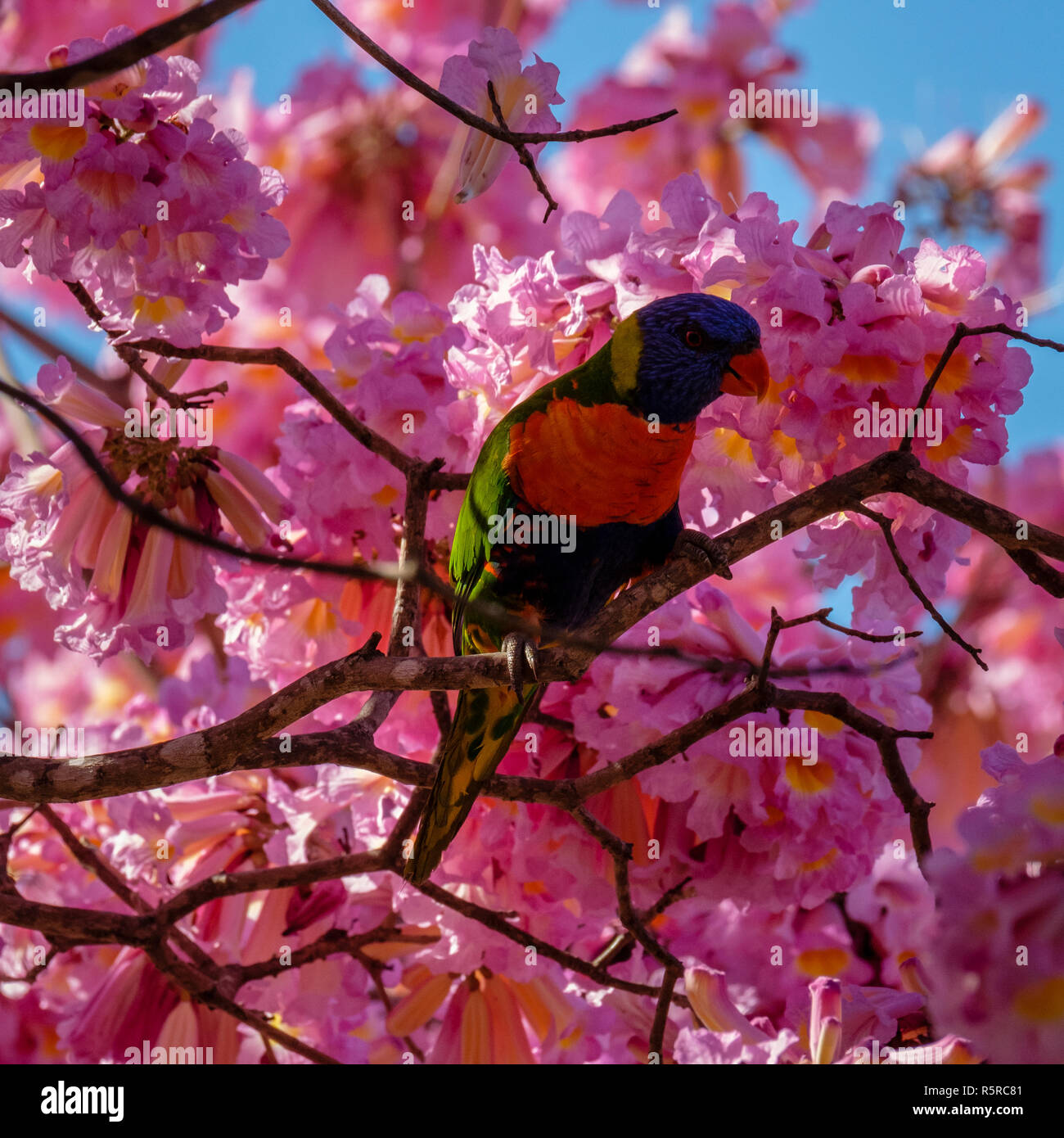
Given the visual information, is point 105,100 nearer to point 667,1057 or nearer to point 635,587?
point 635,587

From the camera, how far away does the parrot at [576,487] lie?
5.01ft

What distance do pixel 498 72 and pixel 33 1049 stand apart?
2.10 m

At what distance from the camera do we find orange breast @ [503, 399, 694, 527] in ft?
5.17

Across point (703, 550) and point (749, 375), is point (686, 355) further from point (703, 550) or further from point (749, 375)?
point (703, 550)

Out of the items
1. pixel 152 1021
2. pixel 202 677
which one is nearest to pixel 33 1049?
pixel 152 1021

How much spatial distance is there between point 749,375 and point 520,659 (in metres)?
0.52

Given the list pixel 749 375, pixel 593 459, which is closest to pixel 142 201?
pixel 593 459

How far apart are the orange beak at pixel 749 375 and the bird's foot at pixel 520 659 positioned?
0.47 m

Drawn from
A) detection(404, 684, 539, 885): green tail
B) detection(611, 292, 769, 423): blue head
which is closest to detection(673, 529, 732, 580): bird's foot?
detection(611, 292, 769, 423): blue head

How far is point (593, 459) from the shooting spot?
159 cm

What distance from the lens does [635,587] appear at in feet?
4.54

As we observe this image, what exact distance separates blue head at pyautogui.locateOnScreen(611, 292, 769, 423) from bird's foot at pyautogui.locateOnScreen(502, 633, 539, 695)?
39 centimetres

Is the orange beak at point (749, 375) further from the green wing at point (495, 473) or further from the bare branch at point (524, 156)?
the bare branch at point (524, 156)

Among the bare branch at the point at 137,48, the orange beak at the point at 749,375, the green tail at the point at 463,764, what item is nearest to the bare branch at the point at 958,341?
the orange beak at the point at 749,375
